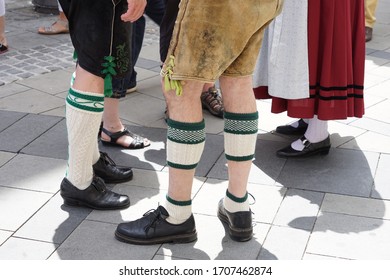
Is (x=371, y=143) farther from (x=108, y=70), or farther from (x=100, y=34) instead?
(x=100, y=34)

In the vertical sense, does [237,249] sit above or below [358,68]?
below

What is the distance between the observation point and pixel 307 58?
3.65 m

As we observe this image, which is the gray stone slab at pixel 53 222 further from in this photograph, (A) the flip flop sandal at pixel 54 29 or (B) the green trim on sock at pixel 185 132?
(A) the flip flop sandal at pixel 54 29

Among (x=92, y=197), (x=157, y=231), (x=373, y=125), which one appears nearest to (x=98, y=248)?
(x=157, y=231)

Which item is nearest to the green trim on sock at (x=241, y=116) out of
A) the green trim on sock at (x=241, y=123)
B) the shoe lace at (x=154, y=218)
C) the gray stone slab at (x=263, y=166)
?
the green trim on sock at (x=241, y=123)

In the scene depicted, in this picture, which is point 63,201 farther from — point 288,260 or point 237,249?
point 288,260

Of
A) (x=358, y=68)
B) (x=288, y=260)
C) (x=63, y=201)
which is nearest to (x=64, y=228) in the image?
(x=63, y=201)

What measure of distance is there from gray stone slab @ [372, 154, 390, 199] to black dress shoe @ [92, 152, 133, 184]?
130 centimetres

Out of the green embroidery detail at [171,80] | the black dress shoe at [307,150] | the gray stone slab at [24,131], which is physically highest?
the green embroidery detail at [171,80]

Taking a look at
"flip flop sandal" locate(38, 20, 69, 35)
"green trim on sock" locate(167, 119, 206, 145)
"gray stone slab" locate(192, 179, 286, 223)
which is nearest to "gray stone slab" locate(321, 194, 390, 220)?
"gray stone slab" locate(192, 179, 286, 223)

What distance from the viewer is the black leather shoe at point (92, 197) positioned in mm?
3201

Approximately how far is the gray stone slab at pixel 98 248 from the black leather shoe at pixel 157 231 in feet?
0.10

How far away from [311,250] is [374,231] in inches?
14.4

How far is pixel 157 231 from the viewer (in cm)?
292
